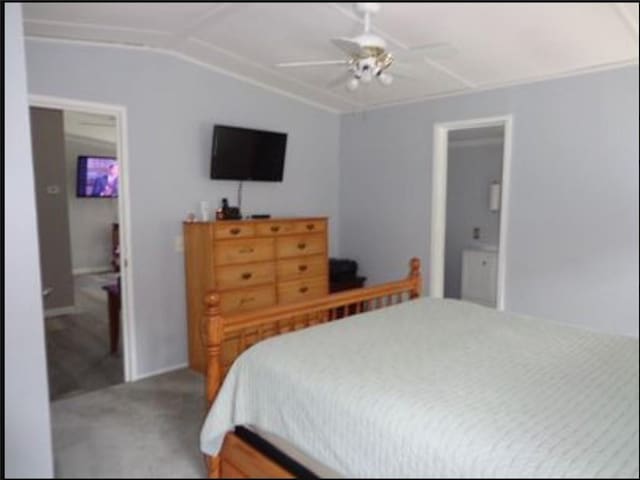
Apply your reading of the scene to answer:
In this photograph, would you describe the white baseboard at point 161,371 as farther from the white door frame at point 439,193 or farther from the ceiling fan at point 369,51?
the ceiling fan at point 369,51

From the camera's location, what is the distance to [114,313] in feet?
11.9

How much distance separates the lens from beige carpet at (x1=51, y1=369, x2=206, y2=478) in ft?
7.11

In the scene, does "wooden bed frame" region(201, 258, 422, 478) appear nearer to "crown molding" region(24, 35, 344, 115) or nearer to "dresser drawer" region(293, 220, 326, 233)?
"dresser drawer" region(293, 220, 326, 233)

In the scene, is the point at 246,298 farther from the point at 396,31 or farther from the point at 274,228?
the point at 396,31

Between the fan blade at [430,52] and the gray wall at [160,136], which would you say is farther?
the gray wall at [160,136]

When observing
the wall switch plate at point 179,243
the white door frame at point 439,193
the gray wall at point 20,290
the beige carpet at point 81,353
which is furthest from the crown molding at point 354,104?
the beige carpet at point 81,353

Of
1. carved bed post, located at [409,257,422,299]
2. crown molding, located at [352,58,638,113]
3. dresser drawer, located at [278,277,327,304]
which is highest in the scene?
crown molding, located at [352,58,638,113]

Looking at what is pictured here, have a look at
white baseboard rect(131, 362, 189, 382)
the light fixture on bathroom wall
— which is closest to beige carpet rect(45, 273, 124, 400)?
white baseboard rect(131, 362, 189, 382)

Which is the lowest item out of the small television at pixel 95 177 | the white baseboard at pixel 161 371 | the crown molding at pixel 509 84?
the white baseboard at pixel 161 371

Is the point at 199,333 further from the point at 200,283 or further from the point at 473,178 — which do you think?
the point at 473,178

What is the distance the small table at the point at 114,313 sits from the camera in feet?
11.7

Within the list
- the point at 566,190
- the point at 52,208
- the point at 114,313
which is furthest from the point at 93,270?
the point at 566,190

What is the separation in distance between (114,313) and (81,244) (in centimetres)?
343

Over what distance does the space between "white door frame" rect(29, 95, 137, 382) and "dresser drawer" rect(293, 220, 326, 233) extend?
51.4 inches
